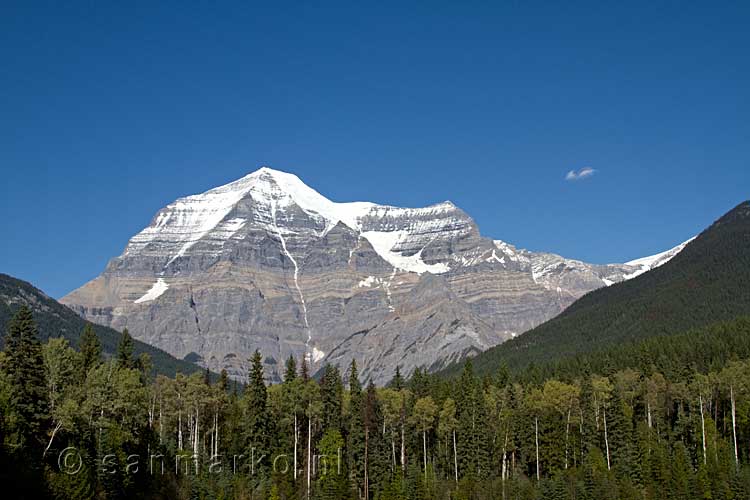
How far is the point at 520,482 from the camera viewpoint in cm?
12838

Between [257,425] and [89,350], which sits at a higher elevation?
[89,350]

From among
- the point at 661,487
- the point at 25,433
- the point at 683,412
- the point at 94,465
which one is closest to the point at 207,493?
the point at 94,465

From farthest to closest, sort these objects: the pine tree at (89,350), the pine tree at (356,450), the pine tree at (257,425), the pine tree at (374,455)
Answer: the pine tree at (89,350), the pine tree at (374,455), the pine tree at (356,450), the pine tree at (257,425)

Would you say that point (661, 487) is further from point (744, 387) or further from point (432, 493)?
point (432, 493)

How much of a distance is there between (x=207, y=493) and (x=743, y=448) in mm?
67505

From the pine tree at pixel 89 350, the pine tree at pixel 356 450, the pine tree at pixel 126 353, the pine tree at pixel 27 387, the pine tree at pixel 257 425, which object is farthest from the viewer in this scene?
the pine tree at pixel 126 353

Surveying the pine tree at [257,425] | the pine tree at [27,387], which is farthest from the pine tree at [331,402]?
the pine tree at [27,387]

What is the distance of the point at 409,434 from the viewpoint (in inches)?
5778

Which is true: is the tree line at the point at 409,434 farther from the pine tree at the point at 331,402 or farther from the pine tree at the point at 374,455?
the pine tree at the point at 331,402

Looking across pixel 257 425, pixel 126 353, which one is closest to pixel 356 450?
pixel 257 425

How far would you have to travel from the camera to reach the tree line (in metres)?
113

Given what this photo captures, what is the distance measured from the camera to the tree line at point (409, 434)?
113188 millimetres

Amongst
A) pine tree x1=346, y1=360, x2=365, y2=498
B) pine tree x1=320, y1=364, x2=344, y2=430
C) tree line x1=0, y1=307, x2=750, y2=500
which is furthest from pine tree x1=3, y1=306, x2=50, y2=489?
pine tree x1=320, y1=364, x2=344, y2=430

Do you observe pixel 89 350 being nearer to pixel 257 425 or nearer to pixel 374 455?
pixel 257 425
